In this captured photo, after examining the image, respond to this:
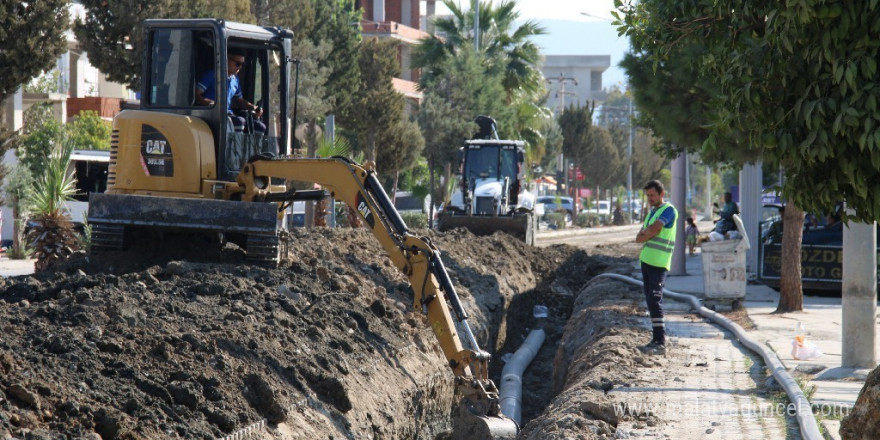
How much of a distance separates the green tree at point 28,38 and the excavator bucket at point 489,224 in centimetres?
1029

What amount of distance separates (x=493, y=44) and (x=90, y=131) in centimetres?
1655

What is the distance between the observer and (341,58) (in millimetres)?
30969

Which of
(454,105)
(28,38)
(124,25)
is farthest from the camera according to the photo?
(454,105)

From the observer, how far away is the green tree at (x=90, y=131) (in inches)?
1244

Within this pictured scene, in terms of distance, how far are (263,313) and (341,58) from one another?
22.2 m

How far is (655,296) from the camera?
38.0ft

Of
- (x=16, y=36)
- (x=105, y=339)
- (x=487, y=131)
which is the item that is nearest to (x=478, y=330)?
(x=105, y=339)

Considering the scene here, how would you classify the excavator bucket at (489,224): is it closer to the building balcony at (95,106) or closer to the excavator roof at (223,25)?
the excavator roof at (223,25)

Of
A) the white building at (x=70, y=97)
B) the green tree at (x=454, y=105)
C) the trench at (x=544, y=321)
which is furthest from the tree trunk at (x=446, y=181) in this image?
the trench at (x=544, y=321)

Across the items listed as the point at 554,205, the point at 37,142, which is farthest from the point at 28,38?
the point at 554,205

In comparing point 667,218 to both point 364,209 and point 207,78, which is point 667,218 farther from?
point 207,78

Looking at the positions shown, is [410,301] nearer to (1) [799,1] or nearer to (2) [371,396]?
(2) [371,396]

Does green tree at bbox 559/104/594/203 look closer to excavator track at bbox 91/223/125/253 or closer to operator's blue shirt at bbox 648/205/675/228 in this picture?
operator's blue shirt at bbox 648/205/675/228

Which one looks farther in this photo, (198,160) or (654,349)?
(198,160)
